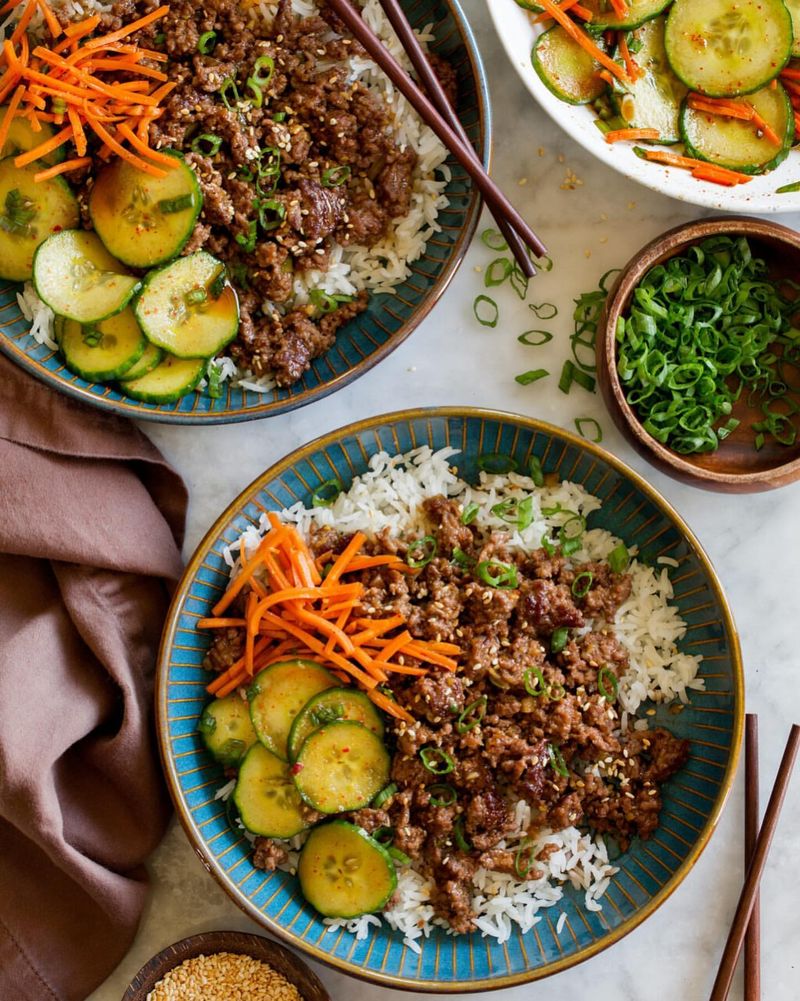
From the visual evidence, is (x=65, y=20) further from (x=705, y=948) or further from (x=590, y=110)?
(x=705, y=948)

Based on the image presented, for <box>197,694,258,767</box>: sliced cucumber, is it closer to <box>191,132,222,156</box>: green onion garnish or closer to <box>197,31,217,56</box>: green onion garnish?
<box>191,132,222,156</box>: green onion garnish

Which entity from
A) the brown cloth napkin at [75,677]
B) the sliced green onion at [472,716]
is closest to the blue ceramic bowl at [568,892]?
the brown cloth napkin at [75,677]

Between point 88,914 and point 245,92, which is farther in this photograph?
point 88,914

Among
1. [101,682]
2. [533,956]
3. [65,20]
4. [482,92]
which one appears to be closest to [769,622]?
[533,956]

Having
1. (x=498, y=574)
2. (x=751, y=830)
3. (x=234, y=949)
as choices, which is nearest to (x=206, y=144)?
(x=498, y=574)

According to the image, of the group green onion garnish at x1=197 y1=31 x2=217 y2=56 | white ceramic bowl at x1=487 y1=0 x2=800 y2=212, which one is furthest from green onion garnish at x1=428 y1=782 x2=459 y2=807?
green onion garnish at x1=197 y1=31 x2=217 y2=56

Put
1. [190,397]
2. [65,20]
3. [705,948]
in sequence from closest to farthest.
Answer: [65,20]
[190,397]
[705,948]
